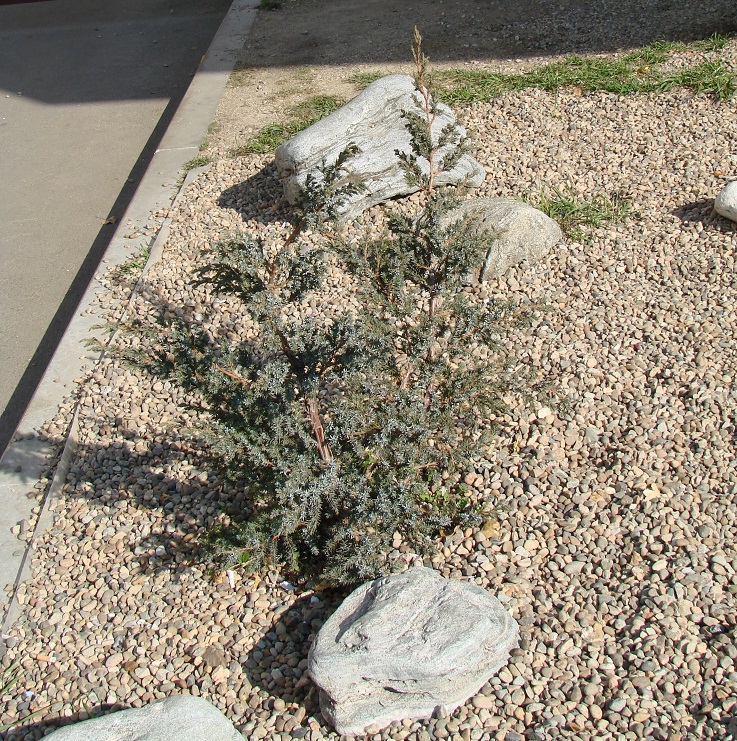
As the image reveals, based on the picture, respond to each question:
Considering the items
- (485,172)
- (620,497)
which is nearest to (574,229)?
(485,172)

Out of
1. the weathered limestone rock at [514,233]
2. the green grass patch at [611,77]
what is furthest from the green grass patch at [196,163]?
the weathered limestone rock at [514,233]

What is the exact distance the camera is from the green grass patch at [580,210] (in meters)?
5.75

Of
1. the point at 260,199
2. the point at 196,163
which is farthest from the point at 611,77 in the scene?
the point at 196,163

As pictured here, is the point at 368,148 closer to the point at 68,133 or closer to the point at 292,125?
the point at 292,125

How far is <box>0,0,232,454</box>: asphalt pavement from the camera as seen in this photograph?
645 cm

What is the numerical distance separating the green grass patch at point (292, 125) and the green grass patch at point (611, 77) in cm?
104

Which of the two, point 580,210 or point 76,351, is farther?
point 580,210

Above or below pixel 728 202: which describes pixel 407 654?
above

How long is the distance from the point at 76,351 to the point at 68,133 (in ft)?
14.2

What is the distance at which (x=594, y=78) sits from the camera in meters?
7.40

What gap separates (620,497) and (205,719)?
2071 millimetres

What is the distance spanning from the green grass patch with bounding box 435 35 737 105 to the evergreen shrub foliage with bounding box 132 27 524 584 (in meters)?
3.95

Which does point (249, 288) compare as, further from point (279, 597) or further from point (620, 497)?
point (620, 497)

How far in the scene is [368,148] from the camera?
6137 mm
